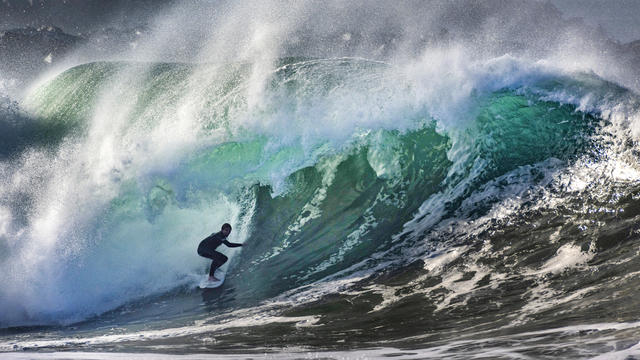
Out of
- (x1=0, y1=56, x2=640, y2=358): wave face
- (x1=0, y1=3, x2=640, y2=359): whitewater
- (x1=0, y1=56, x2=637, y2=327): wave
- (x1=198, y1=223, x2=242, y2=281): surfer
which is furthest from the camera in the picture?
(x1=0, y1=56, x2=637, y2=327): wave

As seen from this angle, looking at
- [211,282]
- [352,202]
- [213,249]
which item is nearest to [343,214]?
[352,202]

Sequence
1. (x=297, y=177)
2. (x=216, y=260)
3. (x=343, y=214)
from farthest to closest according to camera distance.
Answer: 1. (x=297, y=177)
2. (x=343, y=214)
3. (x=216, y=260)

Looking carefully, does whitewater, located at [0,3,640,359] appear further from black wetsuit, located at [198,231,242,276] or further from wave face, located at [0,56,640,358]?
black wetsuit, located at [198,231,242,276]

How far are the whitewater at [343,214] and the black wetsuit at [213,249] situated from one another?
346 millimetres

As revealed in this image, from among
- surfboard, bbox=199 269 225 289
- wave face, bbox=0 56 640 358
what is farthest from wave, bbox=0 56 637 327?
surfboard, bbox=199 269 225 289

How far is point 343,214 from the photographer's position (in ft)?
27.3

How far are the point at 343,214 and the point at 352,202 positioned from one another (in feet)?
0.76

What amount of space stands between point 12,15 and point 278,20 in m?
15.5

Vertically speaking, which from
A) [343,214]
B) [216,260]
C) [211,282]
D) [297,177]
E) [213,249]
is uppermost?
[297,177]

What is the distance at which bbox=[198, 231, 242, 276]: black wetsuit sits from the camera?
7281mm

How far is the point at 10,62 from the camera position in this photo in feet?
73.5

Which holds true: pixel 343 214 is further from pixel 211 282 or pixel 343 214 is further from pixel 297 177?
pixel 211 282

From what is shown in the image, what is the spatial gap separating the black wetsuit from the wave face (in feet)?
0.98

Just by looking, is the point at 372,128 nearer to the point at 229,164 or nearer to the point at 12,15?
the point at 229,164
